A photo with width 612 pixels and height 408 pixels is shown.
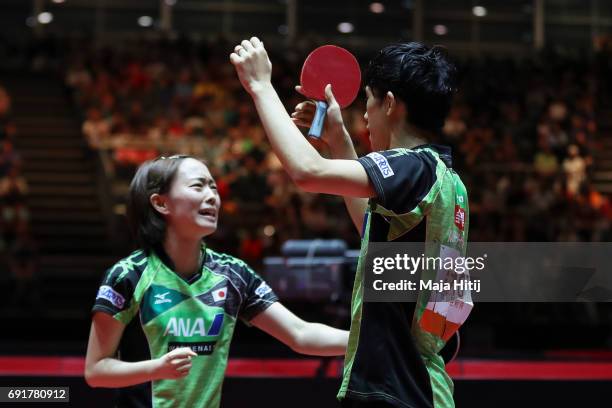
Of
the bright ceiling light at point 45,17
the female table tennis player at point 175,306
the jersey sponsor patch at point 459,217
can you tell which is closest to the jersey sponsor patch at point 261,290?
the female table tennis player at point 175,306

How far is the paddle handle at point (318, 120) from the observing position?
6.71 feet

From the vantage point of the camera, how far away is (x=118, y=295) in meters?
2.20

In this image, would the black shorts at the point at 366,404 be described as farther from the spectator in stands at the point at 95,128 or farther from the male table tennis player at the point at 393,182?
the spectator in stands at the point at 95,128

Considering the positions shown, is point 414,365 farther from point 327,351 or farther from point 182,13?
point 182,13

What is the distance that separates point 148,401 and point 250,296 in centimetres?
37

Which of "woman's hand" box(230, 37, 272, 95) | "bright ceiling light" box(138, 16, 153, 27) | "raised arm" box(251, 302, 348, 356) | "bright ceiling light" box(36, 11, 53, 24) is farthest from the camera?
"bright ceiling light" box(138, 16, 153, 27)

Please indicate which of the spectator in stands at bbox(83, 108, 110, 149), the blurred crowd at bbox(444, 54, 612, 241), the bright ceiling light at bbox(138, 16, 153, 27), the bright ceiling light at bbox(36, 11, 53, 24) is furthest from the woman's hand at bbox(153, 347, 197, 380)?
the bright ceiling light at bbox(36, 11, 53, 24)

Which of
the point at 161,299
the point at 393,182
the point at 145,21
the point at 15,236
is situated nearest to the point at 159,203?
the point at 161,299

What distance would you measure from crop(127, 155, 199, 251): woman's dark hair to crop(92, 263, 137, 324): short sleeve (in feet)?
0.41

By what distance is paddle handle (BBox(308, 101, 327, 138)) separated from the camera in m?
2.04

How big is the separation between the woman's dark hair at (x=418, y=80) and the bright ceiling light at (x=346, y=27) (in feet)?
52.6

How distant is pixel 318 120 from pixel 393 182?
10.0 inches

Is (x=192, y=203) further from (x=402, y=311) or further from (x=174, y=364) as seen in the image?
(x=402, y=311)

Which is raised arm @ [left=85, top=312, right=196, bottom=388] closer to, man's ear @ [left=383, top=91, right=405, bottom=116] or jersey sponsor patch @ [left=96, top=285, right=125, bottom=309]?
jersey sponsor patch @ [left=96, top=285, right=125, bottom=309]
